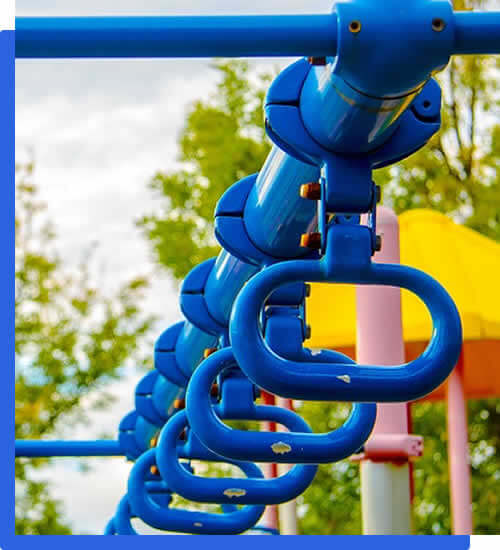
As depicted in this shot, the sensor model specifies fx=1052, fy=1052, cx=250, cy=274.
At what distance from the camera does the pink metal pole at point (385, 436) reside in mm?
2979

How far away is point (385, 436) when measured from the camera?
3.01 meters

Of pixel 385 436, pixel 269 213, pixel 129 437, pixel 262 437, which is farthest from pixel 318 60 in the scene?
pixel 129 437

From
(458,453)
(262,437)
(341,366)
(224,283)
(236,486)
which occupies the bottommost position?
(458,453)

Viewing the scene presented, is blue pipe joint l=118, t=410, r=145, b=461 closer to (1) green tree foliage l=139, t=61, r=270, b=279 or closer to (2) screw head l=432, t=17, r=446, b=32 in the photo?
(2) screw head l=432, t=17, r=446, b=32

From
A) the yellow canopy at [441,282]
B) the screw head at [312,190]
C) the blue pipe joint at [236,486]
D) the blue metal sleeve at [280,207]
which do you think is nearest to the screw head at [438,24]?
the screw head at [312,190]

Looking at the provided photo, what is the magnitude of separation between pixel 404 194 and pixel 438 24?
9.75 meters

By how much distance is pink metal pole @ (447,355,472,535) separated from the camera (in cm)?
495

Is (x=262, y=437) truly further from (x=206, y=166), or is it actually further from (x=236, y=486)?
(x=206, y=166)

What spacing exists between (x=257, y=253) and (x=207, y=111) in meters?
8.94

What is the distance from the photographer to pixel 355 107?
4.37ft

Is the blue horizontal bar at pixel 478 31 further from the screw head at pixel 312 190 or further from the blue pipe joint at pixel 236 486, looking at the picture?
the blue pipe joint at pixel 236 486

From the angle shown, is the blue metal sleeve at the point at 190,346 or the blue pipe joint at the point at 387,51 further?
the blue metal sleeve at the point at 190,346

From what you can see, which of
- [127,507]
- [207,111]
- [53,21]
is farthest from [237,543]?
[207,111]

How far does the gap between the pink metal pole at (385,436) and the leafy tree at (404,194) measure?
22.1ft
